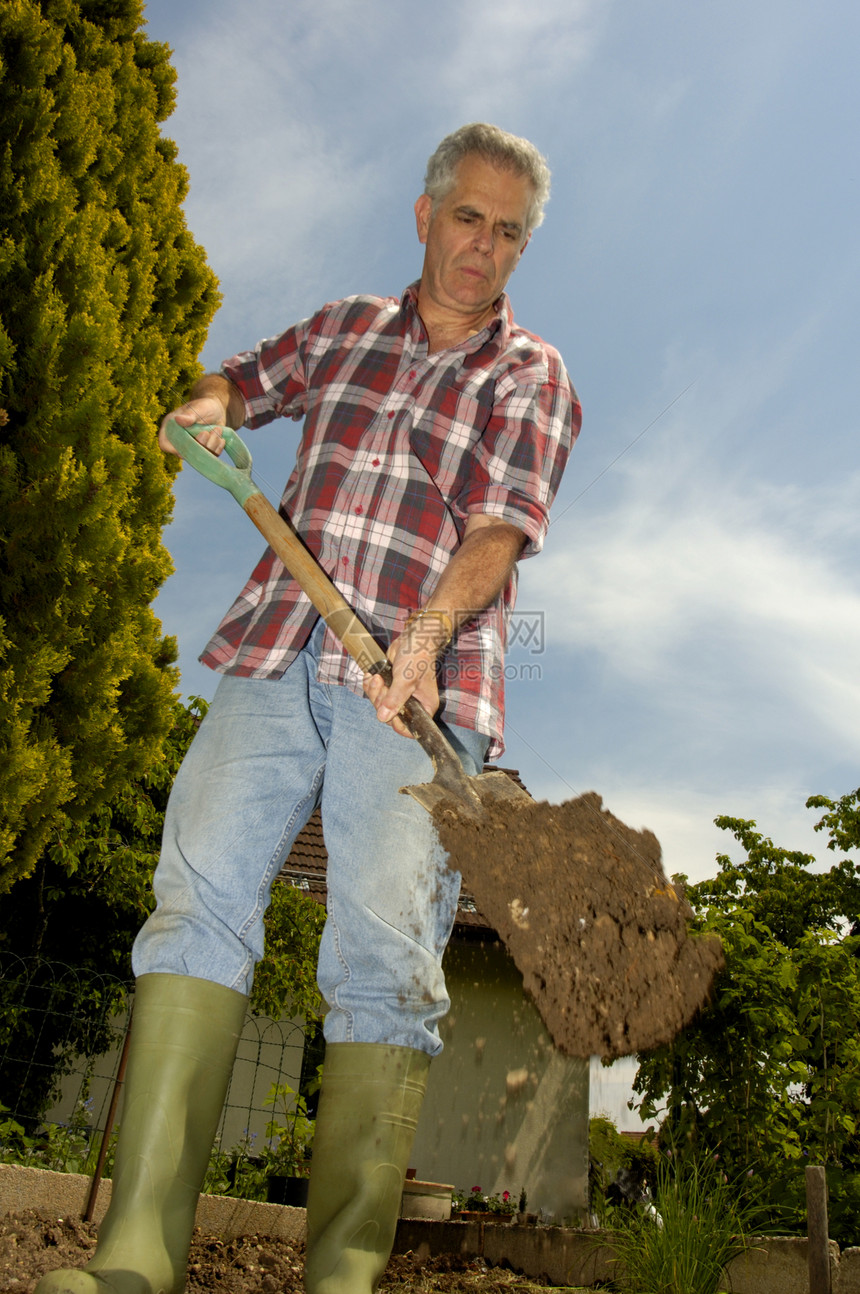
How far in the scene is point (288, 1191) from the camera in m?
4.33

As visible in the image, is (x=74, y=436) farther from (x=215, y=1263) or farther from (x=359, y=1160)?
(x=359, y=1160)

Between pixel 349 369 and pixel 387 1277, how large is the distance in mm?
2966

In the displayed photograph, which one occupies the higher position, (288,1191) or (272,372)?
(272,372)

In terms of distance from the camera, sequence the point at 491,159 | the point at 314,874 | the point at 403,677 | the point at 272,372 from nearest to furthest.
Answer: the point at 403,677 < the point at 491,159 < the point at 272,372 < the point at 314,874

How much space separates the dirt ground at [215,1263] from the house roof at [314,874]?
421 cm

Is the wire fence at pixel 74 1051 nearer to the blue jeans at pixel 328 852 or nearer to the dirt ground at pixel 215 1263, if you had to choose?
the dirt ground at pixel 215 1263

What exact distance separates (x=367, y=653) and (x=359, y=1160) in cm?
86

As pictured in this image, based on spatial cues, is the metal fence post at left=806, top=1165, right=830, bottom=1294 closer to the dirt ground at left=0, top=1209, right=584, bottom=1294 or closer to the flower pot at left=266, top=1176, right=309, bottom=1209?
the dirt ground at left=0, top=1209, right=584, bottom=1294

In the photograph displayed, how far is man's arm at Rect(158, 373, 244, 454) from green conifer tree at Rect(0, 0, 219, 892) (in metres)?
2.18

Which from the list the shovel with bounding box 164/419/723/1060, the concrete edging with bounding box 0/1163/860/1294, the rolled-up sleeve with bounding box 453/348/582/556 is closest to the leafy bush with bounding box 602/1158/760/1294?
the concrete edging with bounding box 0/1163/860/1294

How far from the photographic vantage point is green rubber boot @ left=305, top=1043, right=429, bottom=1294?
1422 millimetres

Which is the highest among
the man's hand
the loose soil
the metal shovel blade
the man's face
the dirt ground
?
the man's face

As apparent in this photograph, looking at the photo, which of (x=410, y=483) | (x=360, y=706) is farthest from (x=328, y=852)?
(x=410, y=483)

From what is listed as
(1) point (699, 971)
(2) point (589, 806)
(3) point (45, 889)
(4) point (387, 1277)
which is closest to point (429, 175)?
(2) point (589, 806)
